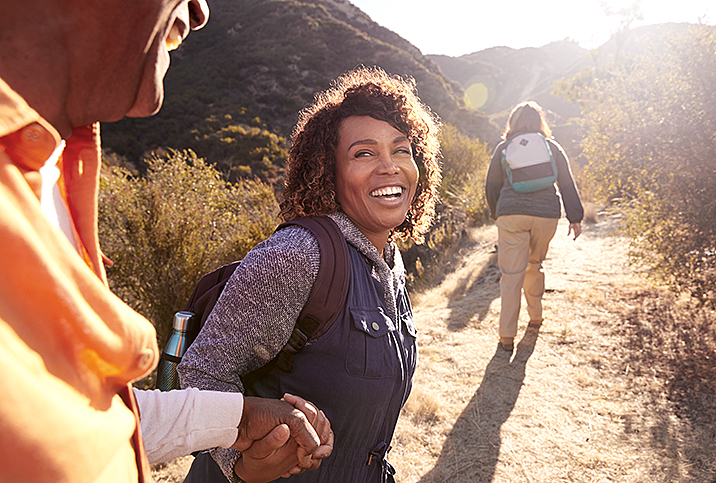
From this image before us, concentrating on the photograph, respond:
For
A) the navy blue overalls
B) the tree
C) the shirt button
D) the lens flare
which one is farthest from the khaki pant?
the lens flare

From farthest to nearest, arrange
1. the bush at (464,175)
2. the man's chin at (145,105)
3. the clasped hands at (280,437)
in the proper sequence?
the bush at (464,175)
the clasped hands at (280,437)
the man's chin at (145,105)

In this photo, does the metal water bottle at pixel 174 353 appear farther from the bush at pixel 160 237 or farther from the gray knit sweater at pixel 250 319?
the bush at pixel 160 237

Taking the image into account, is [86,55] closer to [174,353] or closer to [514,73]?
[174,353]

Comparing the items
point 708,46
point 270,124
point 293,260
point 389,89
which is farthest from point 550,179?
point 270,124

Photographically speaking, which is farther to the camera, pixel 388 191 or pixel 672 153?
pixel 672 153

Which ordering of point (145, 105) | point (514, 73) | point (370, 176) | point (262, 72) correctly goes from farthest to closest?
1. point (514, 73)
2. point (262, 72)
3. point (370, 176)
4. point (145, 105)

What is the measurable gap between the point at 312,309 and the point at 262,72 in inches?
1228

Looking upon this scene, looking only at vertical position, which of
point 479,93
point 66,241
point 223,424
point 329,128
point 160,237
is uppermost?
point 479,93

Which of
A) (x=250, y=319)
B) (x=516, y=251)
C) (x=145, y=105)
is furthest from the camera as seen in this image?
(x=516, y=251)

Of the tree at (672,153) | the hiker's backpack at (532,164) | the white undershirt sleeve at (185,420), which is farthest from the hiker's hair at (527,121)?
the white undershirt sleeve at (185,420)

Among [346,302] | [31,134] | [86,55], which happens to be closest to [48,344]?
[31,134]

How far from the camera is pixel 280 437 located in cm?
88

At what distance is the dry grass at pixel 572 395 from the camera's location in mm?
2816

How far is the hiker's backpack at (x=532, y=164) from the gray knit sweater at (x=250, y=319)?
10.6ft
